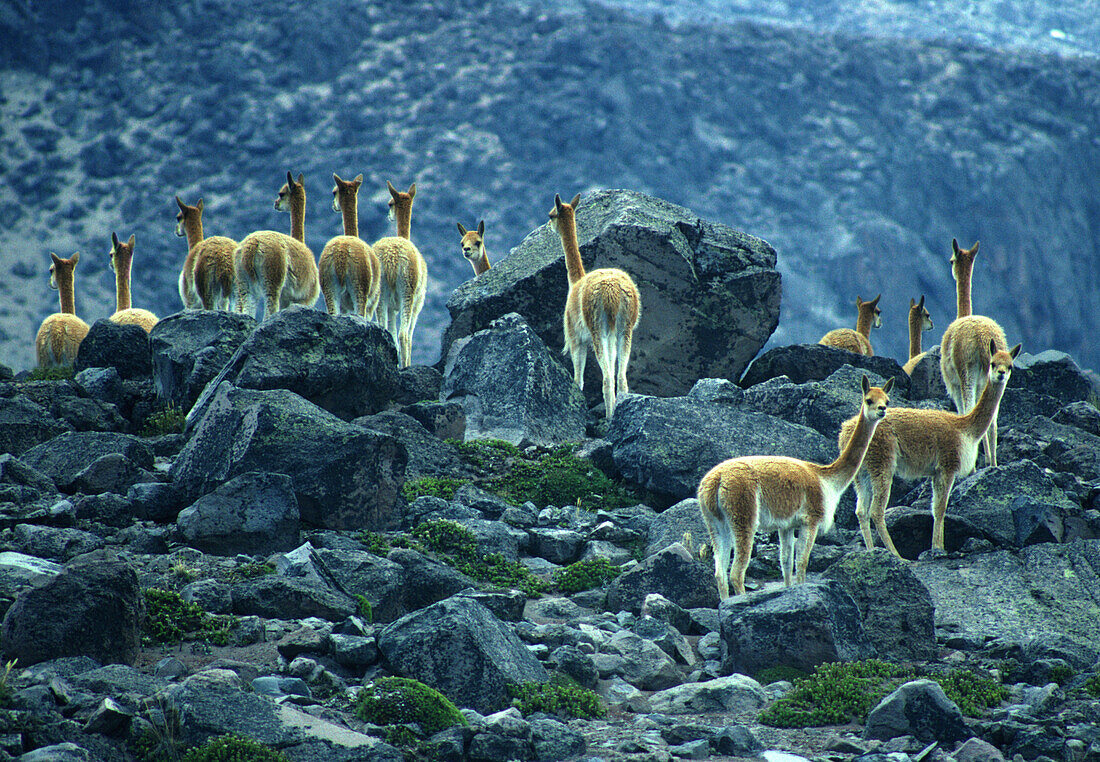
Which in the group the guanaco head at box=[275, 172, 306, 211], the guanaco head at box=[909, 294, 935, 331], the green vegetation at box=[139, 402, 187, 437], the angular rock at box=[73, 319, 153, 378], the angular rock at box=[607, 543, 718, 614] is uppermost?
the guanaco head at box=[275, 172, 306, 211]

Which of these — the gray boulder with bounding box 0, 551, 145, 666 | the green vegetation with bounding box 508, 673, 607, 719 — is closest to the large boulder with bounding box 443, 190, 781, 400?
the green vegetation with bounding box 508, 673, 607, 719

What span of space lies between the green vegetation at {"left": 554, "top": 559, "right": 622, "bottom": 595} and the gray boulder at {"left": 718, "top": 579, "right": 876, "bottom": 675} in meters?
2.60

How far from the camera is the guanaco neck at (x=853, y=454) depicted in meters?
12.4

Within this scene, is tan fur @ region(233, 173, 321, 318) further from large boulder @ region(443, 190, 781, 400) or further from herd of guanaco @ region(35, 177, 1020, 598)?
large boulder @ region(443, 190, 781, 400)

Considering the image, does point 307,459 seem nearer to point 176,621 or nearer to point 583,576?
point 176,621

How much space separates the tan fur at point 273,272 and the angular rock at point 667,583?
418 inches

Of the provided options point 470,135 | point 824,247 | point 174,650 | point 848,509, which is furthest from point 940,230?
point 174,650

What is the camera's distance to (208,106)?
14400 cm

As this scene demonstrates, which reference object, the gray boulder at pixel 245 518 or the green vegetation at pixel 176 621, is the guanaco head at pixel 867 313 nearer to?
the gray boulder at pixel 245 518

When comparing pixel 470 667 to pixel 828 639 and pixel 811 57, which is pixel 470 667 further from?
pixel 811 57

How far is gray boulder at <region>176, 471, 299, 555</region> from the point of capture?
11883 millimetres

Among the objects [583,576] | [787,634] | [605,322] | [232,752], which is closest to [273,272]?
[605,322]

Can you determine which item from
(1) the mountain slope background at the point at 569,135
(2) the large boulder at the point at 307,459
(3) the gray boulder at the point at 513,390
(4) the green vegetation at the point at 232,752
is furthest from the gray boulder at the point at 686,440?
(1) the mountain slope background at the point at 569,135

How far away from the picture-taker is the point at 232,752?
23.6 ft
